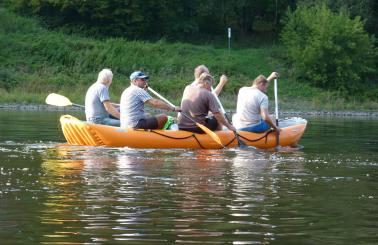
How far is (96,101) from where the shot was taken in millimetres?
17781

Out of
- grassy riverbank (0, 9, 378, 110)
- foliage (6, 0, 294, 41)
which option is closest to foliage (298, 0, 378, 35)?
grassy riverbank (0, 9, 378, 110)

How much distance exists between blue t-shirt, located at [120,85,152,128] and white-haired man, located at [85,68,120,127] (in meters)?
0.45

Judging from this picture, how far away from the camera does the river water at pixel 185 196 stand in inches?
341

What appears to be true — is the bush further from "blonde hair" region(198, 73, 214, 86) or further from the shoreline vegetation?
"blonde hair" region(198, 73, 214, 86)

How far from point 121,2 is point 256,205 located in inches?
1497

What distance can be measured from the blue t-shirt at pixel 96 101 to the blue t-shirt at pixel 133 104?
44 cm

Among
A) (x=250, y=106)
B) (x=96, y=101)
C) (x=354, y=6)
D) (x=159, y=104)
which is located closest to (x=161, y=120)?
(x=159, y=104)

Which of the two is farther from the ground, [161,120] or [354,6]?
[354,6]

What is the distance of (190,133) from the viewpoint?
17422 mm

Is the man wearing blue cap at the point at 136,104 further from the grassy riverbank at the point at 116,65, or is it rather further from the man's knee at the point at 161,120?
the grassy riverbank at the point at 116,65

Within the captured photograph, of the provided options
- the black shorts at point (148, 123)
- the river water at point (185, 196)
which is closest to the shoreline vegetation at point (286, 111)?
the black shorts at point (148, 123)

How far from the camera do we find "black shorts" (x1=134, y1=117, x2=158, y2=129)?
17.4m

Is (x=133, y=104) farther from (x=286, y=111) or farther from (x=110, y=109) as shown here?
(x=286, y=111)

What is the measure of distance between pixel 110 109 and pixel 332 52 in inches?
1011
